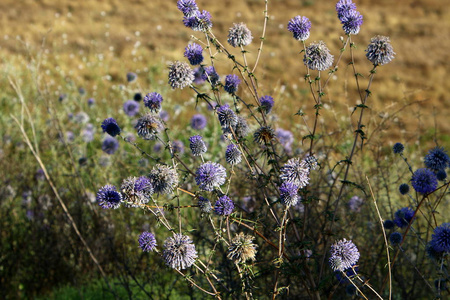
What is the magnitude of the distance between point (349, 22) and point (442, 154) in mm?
757

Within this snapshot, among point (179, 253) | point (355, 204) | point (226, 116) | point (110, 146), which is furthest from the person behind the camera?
point (110, 146)

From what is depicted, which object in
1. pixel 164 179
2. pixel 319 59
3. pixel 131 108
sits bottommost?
pixel 164 179

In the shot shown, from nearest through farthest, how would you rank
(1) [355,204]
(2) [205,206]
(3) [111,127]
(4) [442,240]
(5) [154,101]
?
(2) [205,206]
(4) [442,240]
(5) [154,101]
(3) [111,127]
(1) [355,204]

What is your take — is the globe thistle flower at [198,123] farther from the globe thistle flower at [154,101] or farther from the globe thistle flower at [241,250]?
the globe thistle flower at [241,250]

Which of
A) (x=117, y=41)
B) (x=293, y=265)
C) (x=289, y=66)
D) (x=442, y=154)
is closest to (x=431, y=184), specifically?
(x=442, y=154)

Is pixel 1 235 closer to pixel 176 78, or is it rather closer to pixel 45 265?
pixel 45 265

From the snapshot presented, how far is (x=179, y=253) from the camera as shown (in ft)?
4.96

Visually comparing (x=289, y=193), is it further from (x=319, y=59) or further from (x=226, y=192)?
(x=319, y=59)

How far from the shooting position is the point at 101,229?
3.27 metres

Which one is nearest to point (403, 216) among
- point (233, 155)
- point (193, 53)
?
point (233, 155)

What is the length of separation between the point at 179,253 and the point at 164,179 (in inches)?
11.8

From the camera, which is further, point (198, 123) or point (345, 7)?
point (198, 123)

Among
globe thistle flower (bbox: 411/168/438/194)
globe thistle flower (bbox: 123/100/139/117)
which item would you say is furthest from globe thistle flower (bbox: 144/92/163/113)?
globe thistle flower (bbox: 123/100/139/117)

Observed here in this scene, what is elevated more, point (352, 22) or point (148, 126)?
point (352, 22)
